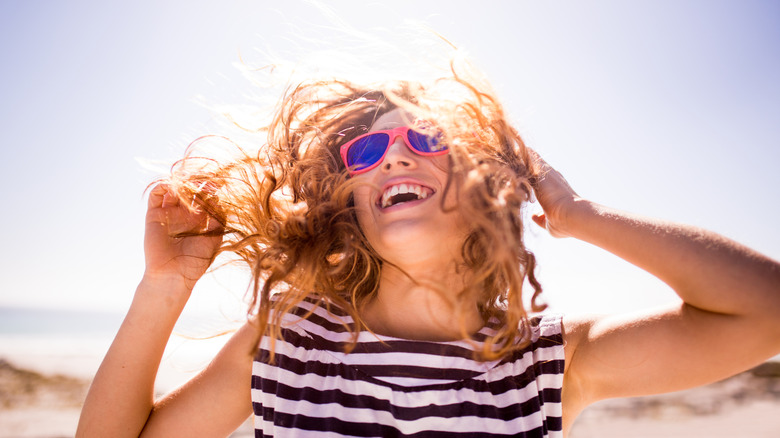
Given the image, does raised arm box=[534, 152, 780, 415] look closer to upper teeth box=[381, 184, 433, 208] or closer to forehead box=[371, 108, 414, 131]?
upper teeth box=[381, 184, 433, 208]

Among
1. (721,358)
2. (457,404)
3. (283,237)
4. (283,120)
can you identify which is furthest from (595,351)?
(283,120)

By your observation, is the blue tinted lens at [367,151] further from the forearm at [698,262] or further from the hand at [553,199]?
the forearm at [698,262]

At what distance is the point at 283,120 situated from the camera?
9.11 feet

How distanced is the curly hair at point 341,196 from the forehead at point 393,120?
60mm

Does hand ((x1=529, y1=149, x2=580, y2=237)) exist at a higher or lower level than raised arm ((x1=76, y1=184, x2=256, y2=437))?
higher

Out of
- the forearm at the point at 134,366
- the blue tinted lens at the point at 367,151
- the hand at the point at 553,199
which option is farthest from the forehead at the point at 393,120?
the forearm at the point at 134,366

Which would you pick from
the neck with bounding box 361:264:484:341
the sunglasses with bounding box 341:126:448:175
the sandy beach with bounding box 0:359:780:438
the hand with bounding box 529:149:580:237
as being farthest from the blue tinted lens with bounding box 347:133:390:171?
the sandy beach with bounding box 0:359:780:438

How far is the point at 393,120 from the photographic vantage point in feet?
8.26

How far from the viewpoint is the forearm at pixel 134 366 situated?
214cm

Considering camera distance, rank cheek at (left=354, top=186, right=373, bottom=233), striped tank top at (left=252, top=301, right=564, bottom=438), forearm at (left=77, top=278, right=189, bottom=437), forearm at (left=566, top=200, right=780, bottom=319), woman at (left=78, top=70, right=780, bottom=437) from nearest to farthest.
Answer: forearm at (left=566, top=200, right=780, bottom=319) < woman at (left=78, top=70, right=780, bottom=437) < striped tank top at (left=252, top=301, right=564, bottom=438) < forearm at (left=77, top=278, right=189, bottom=437) < cheek at (left=354, top=186, right=373, bottom=233)

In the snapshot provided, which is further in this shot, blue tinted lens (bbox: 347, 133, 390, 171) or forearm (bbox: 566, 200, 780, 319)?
blue tinted lens (bbox: 347, 133, 390, 171)

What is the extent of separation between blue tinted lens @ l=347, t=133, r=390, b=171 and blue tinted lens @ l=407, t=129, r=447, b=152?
0.14 meters

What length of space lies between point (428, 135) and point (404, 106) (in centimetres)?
31

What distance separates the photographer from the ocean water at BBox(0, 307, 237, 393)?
2919 millimetres
